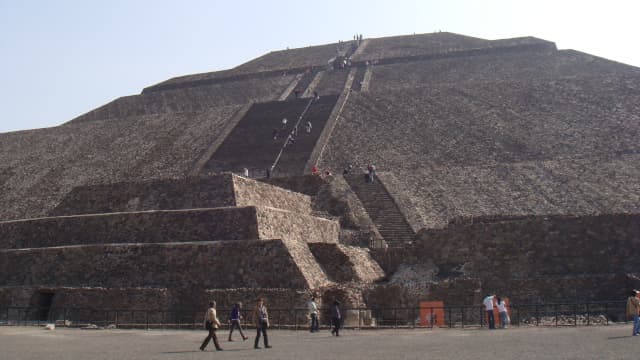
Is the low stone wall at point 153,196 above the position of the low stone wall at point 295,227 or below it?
above

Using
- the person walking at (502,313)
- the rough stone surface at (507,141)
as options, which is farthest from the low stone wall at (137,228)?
the rough stone surface at (507,141)

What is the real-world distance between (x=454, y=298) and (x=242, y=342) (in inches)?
237

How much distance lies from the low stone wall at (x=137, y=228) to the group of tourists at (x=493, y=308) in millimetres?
6039

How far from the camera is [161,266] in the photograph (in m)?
18.3

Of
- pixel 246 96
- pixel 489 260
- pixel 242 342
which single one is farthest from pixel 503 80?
pixel 242 342

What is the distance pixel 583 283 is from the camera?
18.0 m

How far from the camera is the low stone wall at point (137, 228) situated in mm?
19156

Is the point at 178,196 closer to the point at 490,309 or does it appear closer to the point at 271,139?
the point at 490,309

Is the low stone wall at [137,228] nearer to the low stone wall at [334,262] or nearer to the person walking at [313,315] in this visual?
the low stone wall at [334,262]

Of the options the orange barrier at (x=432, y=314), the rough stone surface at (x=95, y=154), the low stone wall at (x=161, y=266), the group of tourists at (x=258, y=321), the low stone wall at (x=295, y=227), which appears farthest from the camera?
the rough stone surface at (x=95, y=154)


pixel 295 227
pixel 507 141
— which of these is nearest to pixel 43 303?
pixel 295 227

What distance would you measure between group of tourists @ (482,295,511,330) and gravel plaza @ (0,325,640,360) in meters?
0.52

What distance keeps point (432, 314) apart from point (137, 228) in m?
8.14

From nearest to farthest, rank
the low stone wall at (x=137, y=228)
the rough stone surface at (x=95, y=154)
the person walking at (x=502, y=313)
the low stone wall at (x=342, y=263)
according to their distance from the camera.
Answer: the person walking at (x=502, y=313), the low stone wall at (x=342, y=263), the low stone wall at (x=137, y=228), the rough stone surface at (x=95, y=154)
